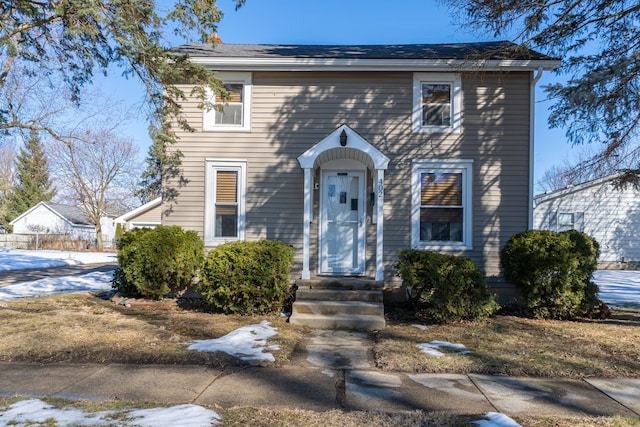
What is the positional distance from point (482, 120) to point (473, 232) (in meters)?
2.30

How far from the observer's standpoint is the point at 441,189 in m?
8.52

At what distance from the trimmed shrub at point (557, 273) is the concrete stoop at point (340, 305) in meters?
2.55

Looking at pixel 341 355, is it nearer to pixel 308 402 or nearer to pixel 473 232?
pixel 308 402

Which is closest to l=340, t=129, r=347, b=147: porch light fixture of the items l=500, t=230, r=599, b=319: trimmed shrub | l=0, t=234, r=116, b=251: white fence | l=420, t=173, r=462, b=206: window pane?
l=420, t=173, r=462, b=206: window pane

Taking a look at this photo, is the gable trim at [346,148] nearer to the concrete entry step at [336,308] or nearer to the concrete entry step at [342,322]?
the concrete entry step at [336,308]

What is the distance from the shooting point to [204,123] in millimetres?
8672

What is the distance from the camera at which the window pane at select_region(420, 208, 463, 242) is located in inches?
333

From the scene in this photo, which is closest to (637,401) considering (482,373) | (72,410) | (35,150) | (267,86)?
(482,373)

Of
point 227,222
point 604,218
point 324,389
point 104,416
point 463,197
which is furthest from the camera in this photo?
point 604,218

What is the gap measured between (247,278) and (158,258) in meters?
1.90

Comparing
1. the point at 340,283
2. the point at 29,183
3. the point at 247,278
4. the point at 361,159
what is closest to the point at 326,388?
the point at 247,278

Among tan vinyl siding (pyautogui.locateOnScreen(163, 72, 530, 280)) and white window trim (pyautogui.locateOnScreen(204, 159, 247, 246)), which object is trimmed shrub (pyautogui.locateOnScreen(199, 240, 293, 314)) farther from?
white window trim (pyautogui.locateOnScreen(204, 159, 247, 246))

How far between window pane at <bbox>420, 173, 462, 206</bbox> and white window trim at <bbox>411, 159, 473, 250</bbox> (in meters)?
0.09

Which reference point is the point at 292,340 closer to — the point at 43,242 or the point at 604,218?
the point at 604,218
